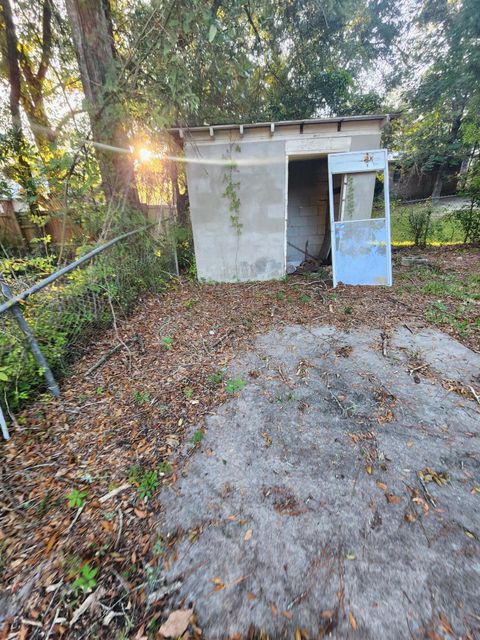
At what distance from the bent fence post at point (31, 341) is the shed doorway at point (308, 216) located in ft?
18.0

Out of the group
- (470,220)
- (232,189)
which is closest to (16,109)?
(232,189)

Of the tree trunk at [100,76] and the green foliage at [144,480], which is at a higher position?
the tree trunk at [100,76]

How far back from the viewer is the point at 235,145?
498 centimetres

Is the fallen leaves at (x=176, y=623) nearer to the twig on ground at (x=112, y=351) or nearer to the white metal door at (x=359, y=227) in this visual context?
the twig on ground at (x=112, y=351)

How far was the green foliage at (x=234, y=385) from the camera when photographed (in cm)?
266

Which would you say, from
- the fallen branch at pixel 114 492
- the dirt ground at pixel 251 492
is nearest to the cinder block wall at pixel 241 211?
the dirt ground at pixel 251 492

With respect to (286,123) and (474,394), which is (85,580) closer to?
(474,394)

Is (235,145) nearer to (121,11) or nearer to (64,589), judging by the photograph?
(121,11)

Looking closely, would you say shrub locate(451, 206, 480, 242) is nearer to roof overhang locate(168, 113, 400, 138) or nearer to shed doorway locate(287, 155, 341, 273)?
shed doorway locate(287, 155, 341, 273)

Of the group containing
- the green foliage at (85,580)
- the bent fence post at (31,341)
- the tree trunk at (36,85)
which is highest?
the tree trunk at (36,85)

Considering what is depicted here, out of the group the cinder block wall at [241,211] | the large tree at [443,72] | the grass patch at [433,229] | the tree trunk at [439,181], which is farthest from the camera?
the tree trunk at [439,181]

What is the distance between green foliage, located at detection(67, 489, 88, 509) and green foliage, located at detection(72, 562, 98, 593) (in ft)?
1.26

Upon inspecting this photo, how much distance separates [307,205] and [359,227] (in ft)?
9.29

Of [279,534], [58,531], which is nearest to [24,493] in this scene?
[58,531]
